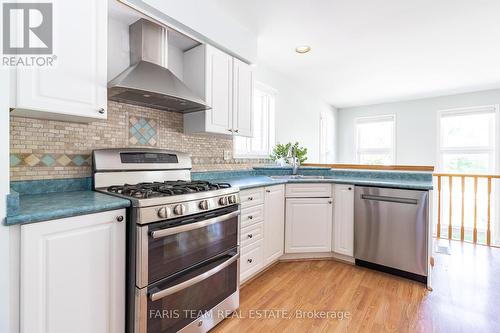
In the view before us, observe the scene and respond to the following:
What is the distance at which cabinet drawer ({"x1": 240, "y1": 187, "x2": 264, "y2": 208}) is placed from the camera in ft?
6.69

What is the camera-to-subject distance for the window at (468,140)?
14.0 ft

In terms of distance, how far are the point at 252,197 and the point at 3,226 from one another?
156 cm

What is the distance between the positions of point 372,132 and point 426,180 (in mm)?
3410

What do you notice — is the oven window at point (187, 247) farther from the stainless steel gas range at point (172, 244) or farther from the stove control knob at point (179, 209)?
the stove control knob at point (179, 209)

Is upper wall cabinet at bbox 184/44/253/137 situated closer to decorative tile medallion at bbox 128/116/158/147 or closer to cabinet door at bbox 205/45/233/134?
cabinet door at bbox 205/45/233/134

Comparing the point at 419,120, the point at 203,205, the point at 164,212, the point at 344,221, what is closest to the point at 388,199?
the point at 344,221

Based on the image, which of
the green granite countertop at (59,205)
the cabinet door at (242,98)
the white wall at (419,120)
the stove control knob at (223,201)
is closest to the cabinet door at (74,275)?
the green granite countertop at (59,205)

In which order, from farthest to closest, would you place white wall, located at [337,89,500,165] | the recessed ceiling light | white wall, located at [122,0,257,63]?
1. white wall, located at [337,89,500,165]
2. the recessed ceiling light
3. white wall, located at [122,0,257,63]

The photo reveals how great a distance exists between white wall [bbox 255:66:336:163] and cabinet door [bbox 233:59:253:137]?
2.59 feet

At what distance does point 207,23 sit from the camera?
2.08 metres

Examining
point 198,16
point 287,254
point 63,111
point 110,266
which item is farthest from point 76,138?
point 287,254

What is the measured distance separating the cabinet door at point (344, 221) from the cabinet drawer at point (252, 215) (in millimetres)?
934

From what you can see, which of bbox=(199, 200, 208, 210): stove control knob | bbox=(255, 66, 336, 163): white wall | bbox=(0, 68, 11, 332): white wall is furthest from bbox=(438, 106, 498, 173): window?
bbox=(0, 68, 11, 332): white wall

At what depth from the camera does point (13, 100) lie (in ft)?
3.65
